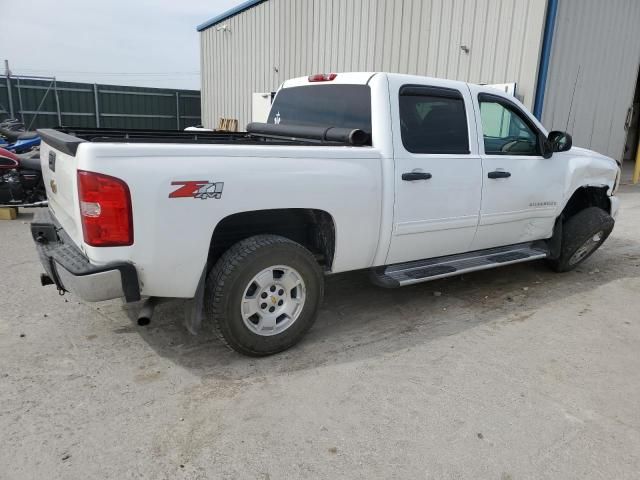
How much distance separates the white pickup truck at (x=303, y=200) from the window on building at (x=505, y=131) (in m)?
0.02

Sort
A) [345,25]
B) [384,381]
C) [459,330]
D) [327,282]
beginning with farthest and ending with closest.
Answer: [345,25] → [327,282] → [459,330] → [384,381]

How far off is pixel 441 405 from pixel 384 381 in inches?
15.8

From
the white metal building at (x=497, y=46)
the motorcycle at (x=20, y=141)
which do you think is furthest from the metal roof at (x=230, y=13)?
the motorcycle at (x=20, y=141)

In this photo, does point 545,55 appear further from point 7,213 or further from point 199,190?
point 7,213

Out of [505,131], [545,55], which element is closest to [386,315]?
[505,131]

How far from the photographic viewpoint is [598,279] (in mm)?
5598

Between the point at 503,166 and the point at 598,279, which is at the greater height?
the point at 503,166

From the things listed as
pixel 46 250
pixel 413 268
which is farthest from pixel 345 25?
pixel 46 250

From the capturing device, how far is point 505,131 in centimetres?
484

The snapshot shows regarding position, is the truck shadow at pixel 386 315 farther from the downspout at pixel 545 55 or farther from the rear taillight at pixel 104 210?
the downspout at pixel 545 55

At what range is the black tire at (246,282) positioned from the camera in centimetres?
322

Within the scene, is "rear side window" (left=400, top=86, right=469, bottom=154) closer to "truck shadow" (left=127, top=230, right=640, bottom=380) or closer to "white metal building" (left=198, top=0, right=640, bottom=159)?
"truck shadow" (left=127, top=230, right=640, bottom=380)

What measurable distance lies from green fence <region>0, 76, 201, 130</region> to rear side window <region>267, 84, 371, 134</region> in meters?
15.3

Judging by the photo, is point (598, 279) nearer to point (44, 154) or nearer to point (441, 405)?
point (441, 405)
